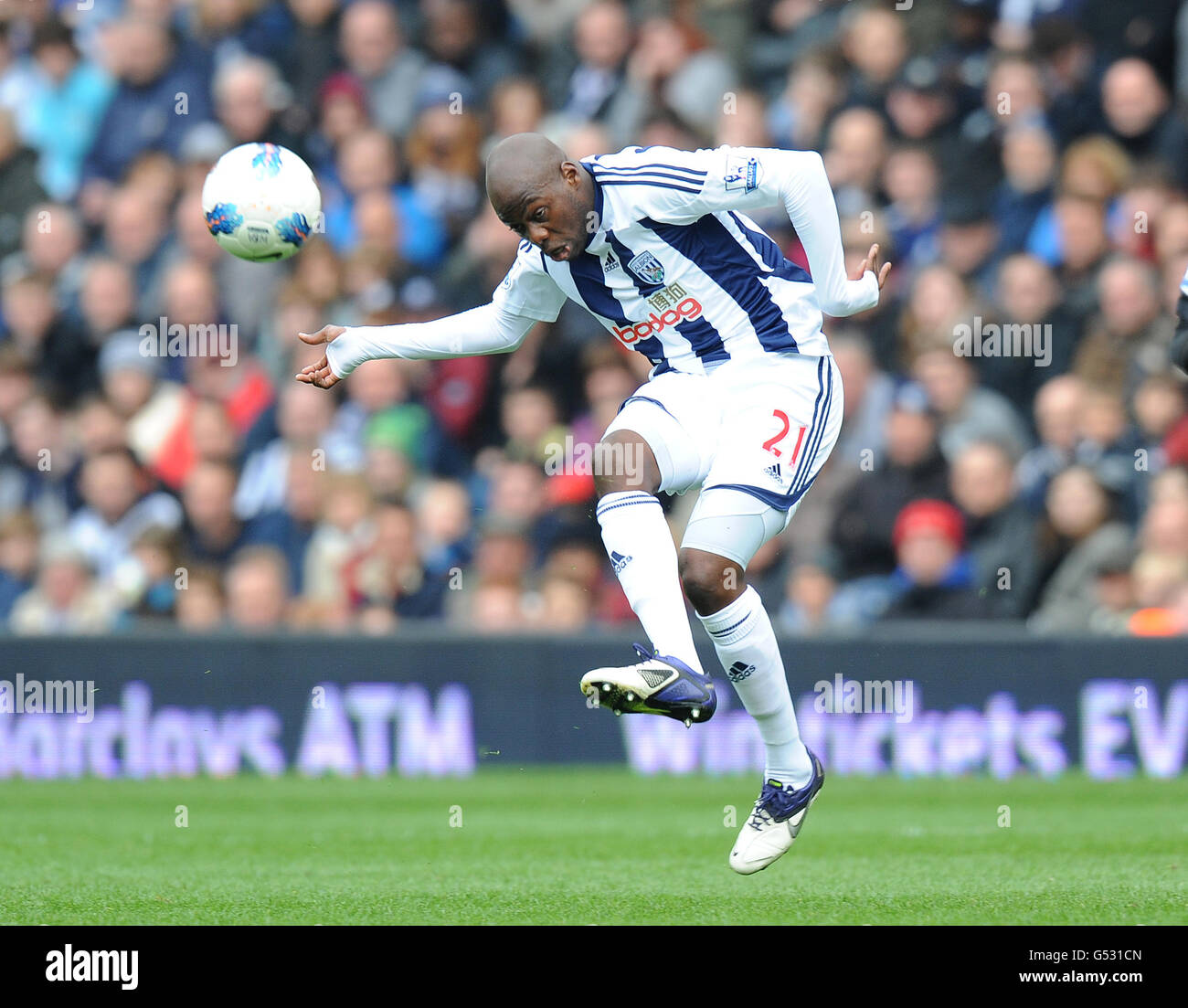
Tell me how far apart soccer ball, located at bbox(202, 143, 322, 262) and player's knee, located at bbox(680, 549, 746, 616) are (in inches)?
78.8

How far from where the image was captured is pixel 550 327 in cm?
1326

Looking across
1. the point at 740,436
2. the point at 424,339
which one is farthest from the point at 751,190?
the point at 424,339

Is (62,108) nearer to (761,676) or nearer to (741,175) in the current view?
(741,175)

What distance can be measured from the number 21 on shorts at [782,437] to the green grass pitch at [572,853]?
1.63 metres

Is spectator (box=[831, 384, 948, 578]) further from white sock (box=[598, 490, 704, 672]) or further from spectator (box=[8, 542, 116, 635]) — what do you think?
white sock (box=[598, 490, 704, 672])

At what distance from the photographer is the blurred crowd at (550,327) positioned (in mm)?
12062

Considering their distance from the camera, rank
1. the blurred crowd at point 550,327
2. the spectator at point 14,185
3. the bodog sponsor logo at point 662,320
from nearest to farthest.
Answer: the bodog sponsor logo at point 662,320
the blurred crowd at point 550,327
the spectator at point 14,185

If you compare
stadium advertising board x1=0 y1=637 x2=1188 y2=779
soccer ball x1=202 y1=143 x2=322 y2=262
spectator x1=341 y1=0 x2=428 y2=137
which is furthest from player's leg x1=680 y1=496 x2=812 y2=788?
spectator x1=341 y1=0 x2=428 y2=137

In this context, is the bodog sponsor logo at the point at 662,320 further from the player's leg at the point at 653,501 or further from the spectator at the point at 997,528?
the spectator at the point at 997,528

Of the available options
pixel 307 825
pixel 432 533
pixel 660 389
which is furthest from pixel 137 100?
pixel 660 389

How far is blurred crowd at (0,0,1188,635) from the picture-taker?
1206 cm

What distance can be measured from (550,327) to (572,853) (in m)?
5.00

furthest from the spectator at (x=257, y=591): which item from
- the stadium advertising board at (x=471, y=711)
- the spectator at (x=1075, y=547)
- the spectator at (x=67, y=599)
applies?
the spectator at (x=1075, y=547)
